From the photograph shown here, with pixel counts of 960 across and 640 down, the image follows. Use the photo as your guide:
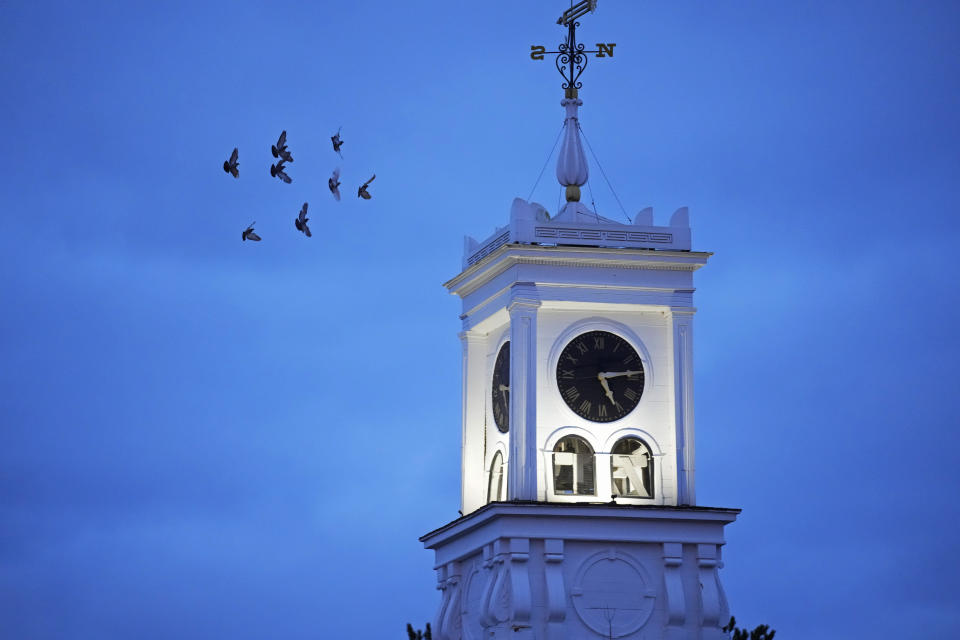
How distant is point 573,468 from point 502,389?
3231 mm

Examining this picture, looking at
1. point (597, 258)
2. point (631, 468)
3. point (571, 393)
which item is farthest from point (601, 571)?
point (597, 258)

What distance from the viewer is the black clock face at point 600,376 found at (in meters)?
59.2

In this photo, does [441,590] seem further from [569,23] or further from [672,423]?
[569,23]

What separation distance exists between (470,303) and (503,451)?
4435 millimetres

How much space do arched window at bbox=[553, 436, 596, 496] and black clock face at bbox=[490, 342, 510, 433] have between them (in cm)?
180

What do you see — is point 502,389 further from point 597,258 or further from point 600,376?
point 597,258

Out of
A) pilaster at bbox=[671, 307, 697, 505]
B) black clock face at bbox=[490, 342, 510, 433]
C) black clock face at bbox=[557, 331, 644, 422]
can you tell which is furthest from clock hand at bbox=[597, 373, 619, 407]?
black clock face at bbox=[490, 342, 510, 433]

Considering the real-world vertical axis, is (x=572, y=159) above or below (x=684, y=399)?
above

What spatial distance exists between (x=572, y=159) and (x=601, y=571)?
11.6 meters

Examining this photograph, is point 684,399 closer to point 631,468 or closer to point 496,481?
point 631,468

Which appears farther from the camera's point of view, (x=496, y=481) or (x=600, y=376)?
(x=496, y=481)

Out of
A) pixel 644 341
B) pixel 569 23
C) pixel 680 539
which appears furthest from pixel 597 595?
pixel 569 23

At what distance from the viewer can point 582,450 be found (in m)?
59.0

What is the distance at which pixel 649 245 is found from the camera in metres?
59.8
